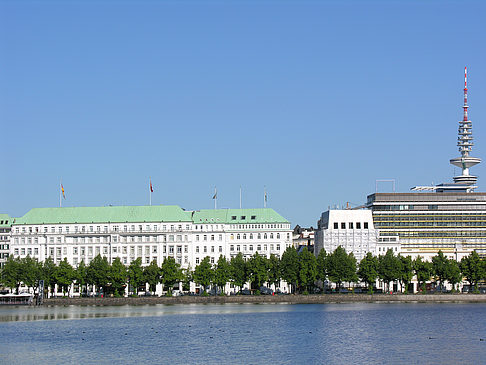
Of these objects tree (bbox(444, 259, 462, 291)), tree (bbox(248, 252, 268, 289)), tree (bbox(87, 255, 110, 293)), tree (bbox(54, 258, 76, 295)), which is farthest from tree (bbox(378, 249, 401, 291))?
tree (bbox(54, 258, 76, 295))

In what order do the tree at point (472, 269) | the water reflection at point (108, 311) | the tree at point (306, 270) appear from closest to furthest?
the water reflection at point (108, 311), the tree at point (306, 270), the tree at point (472, 269)

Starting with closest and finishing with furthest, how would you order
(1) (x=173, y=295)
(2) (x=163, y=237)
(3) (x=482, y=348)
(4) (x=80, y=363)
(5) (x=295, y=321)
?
1. (4) (x=80, y=363)
2. (3) (x=482, y=348)
3. (5) (x=295, y=321)
4. (1) (x=173, y=295)
5. (2) (x=163, y=237)

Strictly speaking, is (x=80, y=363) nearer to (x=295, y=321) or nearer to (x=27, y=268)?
(x=295, y=321)

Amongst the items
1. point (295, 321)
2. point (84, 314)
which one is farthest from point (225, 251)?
point (295, 321)

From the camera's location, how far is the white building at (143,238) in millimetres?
194000

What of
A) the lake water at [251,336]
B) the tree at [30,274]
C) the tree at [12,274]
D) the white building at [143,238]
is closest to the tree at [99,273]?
the tree at [30,274]

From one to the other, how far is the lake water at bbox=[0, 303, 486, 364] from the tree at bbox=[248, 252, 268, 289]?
986 inches

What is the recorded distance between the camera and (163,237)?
638 feet

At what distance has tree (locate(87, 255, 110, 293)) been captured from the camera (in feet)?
549

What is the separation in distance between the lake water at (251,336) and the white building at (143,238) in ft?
171

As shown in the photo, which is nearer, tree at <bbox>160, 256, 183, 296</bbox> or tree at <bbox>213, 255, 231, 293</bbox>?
tree at <bbox>160, 256, 183, 296</bbox>

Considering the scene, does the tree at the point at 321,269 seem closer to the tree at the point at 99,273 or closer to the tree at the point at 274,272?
the tree at the point at 274,272

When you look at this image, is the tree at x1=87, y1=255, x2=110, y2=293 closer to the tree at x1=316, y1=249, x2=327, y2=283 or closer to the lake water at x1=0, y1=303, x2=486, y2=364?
the lake water at x1=0, y1=303, x2=486, y2=364

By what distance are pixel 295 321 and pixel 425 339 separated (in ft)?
90.8
